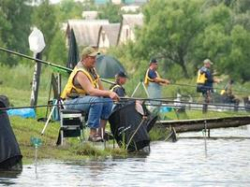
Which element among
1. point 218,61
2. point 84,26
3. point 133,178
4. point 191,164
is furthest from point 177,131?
point 84,26

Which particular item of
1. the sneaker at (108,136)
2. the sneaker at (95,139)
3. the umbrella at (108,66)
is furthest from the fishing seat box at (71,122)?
the umbrella at (108,66)

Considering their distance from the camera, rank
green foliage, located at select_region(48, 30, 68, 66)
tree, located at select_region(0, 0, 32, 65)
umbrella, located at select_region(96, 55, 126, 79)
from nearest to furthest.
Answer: umbrella, located at select_region(96, 55, 126, 79) → tree, located at select_region(0, 0, 32, 65) → green foliage, located at select_region(48, 30, 68, 66)

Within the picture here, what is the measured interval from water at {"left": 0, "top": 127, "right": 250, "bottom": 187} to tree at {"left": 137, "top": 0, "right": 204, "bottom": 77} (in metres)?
62.7

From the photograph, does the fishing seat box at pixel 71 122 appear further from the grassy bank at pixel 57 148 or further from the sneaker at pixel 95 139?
the sneaker at pixel 95 139

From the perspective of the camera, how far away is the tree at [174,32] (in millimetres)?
80875

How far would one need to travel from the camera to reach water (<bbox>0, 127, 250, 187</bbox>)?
13.2m

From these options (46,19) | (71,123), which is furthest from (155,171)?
(46,19)

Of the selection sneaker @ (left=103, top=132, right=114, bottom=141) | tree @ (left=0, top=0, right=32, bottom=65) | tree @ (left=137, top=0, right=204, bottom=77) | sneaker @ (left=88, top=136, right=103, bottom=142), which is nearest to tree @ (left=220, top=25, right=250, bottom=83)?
tree @ (left=137, top=0, right=204, bottom=77)

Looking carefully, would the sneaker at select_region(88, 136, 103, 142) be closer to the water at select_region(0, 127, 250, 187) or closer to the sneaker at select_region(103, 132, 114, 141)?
the sneaker at select_region(103, 132, 114, 141)

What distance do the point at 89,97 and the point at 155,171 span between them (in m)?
2.68

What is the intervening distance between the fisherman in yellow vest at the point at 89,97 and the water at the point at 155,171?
87 centimetres

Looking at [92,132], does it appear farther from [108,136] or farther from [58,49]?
[58,49]

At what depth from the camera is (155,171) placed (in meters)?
14.5

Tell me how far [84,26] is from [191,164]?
162840mm
